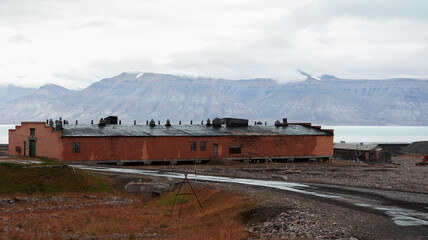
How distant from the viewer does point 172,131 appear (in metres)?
73.9

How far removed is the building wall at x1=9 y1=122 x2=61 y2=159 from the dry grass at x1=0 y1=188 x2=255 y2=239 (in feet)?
89.7

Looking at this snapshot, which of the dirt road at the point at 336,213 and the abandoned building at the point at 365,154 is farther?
the abandoned building at the point at 365,154

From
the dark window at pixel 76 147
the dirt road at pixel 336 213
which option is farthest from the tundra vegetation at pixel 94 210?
the dark window at pixel 76 147

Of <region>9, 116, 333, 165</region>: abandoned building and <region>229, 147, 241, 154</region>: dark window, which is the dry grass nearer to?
<region>9, 116, 333, 165</region>: abandoned building

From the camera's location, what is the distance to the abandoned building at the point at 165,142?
65938 mm

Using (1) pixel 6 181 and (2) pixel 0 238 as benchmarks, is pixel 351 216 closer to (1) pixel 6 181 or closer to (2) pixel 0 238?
(2) pixel 0 238

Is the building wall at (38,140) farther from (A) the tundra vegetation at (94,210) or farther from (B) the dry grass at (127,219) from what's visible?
(B) the dry grass at (127,219)

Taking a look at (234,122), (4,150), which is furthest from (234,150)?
(4,150)

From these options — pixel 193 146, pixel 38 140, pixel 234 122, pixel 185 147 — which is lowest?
pixel 185 147

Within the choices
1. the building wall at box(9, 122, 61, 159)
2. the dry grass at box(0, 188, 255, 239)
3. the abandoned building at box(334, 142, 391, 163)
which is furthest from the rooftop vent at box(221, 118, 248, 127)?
the dry grass at box(0, 188, 255, 239)

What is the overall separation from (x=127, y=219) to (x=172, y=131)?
41983 mm

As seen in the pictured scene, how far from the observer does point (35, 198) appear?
3872cm

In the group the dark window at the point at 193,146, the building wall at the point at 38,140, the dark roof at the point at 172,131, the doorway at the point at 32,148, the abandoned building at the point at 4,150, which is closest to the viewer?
the building wall at the point at 38,140

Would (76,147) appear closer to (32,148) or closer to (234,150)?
(32,148)
